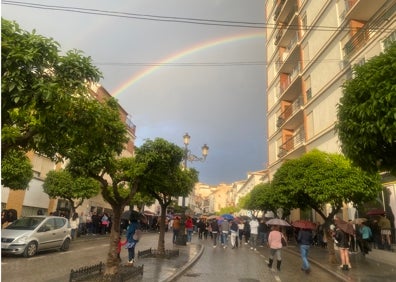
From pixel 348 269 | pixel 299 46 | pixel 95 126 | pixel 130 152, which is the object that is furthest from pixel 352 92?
pixel 130 152

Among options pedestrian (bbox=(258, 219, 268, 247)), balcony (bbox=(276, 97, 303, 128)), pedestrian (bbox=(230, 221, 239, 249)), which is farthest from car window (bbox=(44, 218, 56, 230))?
balcony (bbox=(276, 97, 303, 128))

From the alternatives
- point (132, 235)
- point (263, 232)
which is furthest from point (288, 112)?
point (132, 235)

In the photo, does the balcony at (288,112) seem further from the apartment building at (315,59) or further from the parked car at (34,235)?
the parked car at (34,235)

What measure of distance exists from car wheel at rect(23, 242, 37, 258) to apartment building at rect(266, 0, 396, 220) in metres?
14.3

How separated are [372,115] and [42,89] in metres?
6.51

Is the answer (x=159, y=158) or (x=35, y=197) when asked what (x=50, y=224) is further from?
(x=35, y=197)

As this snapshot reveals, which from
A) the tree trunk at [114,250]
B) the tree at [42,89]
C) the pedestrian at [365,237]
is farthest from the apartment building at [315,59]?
the tree at [42,89]

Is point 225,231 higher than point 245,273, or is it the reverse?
point 225,231

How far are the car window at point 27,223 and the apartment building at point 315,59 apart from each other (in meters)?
14.8

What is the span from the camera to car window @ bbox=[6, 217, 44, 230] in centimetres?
1526

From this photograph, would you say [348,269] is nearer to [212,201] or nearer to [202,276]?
[202,276]

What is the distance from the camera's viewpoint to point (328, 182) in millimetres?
16219

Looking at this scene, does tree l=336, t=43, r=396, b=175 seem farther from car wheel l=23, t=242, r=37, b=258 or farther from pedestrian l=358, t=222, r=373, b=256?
car wheel l=23, t=242, r=37, b=258

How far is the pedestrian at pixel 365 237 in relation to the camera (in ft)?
56.4
